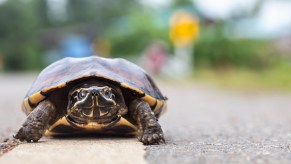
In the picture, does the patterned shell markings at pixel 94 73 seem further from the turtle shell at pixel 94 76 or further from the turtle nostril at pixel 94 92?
the turtle nostril at pixel 94 92

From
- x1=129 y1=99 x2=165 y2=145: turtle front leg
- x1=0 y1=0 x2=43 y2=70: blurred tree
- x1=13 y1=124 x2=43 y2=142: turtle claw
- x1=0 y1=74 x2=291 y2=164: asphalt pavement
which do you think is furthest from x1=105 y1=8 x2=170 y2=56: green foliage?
x1=13 y1=124 x2=43 y2=142: turtle claw

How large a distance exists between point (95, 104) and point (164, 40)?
2852 centimetres

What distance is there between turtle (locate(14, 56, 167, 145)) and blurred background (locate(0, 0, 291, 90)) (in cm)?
941

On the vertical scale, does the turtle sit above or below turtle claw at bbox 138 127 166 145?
above

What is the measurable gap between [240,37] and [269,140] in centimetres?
2444

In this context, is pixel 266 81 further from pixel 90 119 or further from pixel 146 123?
pixel 90 119

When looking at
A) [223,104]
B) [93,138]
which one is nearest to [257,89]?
[223,104]

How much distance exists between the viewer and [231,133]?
571 centimetres

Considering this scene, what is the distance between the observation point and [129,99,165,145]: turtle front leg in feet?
14.7

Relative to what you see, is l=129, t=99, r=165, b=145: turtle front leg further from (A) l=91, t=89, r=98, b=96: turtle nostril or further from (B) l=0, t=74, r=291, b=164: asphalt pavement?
(A) l=91, t=89, r=98, b=96: turtle nostril

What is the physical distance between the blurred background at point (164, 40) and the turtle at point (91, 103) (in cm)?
941

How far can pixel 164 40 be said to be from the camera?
108 feet

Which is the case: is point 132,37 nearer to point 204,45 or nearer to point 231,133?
point 204,45

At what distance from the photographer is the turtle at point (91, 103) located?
14.8 ft
